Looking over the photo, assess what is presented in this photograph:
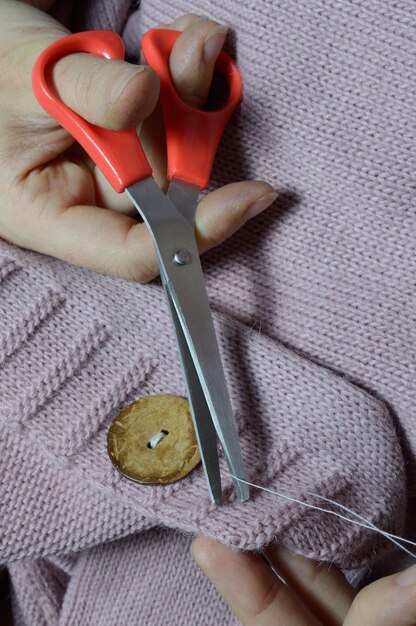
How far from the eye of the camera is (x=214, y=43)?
1.78 feet

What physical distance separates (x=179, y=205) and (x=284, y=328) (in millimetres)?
149

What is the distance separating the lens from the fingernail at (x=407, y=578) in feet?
1.45

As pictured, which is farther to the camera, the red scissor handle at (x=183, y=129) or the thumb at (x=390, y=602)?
the red scissor handle at (x=183, y=129)

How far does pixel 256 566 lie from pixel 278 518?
0.16 feet

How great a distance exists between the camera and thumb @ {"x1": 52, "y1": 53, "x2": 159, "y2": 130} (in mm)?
463

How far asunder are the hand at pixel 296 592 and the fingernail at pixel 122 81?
1.08 ft

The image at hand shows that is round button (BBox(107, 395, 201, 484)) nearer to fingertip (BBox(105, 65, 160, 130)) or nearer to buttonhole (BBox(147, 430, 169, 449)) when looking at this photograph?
buttonhole (BBox(147, 430, 169, 449))

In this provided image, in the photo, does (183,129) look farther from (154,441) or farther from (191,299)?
(154,441)

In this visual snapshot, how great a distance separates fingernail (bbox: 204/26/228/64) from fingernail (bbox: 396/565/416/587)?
1.33 ft

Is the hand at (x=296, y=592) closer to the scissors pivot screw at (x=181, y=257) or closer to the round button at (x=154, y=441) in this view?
the round button at (x=154, y=441)

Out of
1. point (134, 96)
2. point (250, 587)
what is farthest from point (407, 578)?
point (134, 96)

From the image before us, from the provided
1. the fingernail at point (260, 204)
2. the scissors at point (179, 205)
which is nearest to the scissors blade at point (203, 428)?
the scissors at point (179, 205)

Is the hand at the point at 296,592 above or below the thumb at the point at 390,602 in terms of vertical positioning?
below

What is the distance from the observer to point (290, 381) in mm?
550
